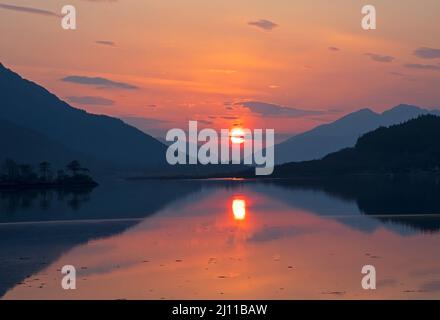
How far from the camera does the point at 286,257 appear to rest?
88.1 ft

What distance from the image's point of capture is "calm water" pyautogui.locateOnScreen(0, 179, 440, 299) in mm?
21016

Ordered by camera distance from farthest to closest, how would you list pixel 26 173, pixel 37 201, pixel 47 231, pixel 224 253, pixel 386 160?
pixel 386 160 → pixel 26 173 → pixel 37 201 → pixel 47 231 → pixel 224 253

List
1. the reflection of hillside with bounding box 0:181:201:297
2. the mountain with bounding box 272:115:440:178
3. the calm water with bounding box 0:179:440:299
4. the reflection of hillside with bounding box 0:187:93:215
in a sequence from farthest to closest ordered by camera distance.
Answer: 1. the mountain with bounding box 272:115:440:178
2. the reflection of hillside with bounding box 0:187:93:215
3. the reflection of hillside with bounding box 0:181:201:297
4. the calm water with bounding box 0:179:440:299

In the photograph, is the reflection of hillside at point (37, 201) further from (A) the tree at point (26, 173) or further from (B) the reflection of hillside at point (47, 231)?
(A) the tree at point (26, 173)

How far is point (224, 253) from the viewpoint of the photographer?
92.6ft

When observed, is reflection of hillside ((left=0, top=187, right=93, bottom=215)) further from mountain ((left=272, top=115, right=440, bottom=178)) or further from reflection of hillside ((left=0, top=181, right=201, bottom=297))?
mountain ((left=272, top=115, right=440, bottom=178))

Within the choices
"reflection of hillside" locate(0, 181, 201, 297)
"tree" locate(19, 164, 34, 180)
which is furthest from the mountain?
"reflection of hillside" locate(0, 181, 201, 297)

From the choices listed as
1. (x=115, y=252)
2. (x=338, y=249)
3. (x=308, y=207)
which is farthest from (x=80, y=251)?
(x=308, y=207)

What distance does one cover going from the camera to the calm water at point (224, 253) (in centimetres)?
2102

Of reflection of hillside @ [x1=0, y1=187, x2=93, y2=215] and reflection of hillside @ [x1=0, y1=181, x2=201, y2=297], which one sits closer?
reflection of hillside @ [x1=0, y1=181, x2=201, y2=297]

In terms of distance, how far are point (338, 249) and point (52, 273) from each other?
12289 millimetres

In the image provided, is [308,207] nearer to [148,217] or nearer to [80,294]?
[148,217]

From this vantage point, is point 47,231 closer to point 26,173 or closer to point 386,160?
point 26,173

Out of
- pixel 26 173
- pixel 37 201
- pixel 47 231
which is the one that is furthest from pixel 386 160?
pixel 47 231
